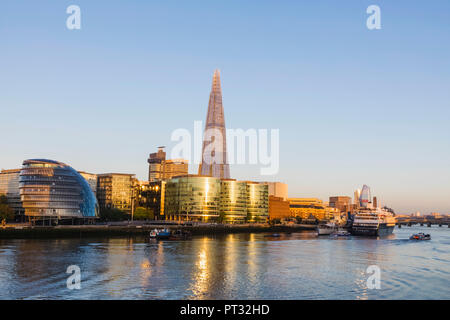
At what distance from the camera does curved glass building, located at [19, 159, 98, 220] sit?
134 metres

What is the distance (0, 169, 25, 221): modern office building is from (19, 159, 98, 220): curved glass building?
8.61m

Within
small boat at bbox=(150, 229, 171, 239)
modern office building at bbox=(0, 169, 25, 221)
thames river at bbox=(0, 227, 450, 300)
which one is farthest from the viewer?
modern office building at bbox=(0, 169, 25, 221)

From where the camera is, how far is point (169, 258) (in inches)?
2499

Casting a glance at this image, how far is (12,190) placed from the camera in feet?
511

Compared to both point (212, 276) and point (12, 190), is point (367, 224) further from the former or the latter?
point (12, 190)

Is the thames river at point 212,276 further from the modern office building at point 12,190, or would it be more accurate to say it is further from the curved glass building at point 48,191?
the modern office building at point 12,190

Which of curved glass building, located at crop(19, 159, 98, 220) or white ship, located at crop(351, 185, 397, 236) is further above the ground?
curved glass building, located at crop(19, 159, 98, 220)

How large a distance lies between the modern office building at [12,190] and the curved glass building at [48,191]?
8.61 m

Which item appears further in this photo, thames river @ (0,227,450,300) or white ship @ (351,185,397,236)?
white ship @ (351,185,397,236)

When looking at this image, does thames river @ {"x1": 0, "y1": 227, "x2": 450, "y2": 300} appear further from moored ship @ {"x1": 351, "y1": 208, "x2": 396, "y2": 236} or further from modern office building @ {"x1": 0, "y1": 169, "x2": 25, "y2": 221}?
modern office building @ {"x1": 0, "y1": 169, "x2": 25, "y2": 221}

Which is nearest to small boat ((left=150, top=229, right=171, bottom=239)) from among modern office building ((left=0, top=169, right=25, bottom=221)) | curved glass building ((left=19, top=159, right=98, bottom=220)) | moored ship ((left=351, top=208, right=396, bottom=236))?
curved glass building ((left=19, top=159, right=98, bottom=220))
